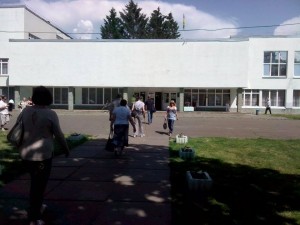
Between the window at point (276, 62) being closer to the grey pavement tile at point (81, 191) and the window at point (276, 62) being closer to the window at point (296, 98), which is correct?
the window at point (296, 98)

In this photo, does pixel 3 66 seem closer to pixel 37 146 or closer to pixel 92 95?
pixel 92 95

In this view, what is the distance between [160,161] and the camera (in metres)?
9.75

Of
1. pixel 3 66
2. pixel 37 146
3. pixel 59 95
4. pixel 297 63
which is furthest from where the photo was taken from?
pixel 3 66

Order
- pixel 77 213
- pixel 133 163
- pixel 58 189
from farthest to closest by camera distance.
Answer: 1. pixel 133 163
2. pixel 58 189
3. pixel 77 213

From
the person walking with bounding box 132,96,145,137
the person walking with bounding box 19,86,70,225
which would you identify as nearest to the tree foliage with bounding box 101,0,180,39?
the person walking with bounding box 132,96,145,137

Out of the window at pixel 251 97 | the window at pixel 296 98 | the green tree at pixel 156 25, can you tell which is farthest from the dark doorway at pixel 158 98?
the green tree at pixel 156 25

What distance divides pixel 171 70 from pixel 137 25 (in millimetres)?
39934

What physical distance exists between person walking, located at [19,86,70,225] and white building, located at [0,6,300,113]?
3367 cm

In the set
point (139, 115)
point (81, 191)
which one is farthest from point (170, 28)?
point (81, 191)

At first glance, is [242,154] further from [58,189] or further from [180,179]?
[58,189]

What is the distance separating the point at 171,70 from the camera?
38.2 m

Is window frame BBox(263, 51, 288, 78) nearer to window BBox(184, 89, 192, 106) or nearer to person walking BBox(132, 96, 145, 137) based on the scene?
window BBox(184, 89, 192, 106)

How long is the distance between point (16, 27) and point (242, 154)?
37.5 meters

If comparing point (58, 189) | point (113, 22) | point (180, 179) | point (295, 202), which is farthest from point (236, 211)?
point (113, 22)
